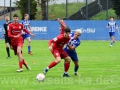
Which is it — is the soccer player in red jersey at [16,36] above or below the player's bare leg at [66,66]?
above

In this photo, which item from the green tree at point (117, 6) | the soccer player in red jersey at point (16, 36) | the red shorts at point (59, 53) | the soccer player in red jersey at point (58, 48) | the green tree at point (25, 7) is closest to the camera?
the soccer player in red jersey at point (58, 48)

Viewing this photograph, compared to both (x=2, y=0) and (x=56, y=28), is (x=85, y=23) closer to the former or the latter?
(x=56, y=28)

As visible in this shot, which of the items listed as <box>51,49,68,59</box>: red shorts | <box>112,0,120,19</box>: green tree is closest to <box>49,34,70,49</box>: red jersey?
<box>51,49,68,59</box>: red shorts

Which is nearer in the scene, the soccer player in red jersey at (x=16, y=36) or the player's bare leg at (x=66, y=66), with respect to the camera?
the player's bare leg at (x=66, y=66)

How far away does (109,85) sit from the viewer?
12.7 meters

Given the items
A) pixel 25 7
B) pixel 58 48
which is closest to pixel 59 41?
pixel 58 48

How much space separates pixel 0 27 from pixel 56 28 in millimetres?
5621

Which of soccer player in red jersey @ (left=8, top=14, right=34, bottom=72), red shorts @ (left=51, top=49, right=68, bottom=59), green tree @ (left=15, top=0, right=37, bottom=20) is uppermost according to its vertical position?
green tree @ (left=15, top=0, right=37, bottom=20)

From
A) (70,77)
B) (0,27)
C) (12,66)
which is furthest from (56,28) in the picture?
(70,77)

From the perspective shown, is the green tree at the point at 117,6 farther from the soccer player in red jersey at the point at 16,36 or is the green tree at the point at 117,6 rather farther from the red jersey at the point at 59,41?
the red jersey at the point at 59,41

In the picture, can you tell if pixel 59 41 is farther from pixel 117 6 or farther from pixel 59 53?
pixel 117 6

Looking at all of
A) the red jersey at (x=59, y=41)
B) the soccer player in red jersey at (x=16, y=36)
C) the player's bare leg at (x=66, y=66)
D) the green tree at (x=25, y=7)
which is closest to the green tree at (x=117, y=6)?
the green tree at (x=25, y=7)

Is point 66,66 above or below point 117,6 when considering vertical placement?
below

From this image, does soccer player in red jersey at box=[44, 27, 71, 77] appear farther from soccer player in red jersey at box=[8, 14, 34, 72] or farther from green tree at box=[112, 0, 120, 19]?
green tree at box=[112, 0, 120, 19]
